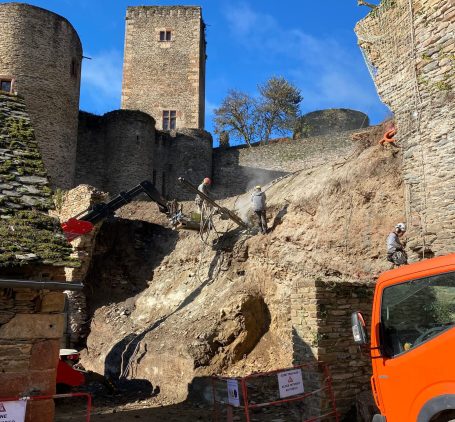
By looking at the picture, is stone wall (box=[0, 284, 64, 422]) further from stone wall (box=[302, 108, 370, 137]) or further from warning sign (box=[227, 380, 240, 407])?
stone wall (box=[302, 108, 370, 137])

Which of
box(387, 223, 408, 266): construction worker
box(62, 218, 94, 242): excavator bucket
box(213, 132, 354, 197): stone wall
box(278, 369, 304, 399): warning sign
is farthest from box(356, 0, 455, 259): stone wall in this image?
box(213, 132, 354, 197): stone wall

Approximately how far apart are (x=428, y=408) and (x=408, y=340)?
631 mm

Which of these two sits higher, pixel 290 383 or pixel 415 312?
pixel 415 312

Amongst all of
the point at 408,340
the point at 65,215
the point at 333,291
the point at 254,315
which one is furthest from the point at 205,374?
the point at 65,215

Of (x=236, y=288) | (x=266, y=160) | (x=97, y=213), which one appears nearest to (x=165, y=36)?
(x=266, y=160)

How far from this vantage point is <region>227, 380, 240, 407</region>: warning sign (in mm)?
6723

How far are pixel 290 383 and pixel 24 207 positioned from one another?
14.6 ft

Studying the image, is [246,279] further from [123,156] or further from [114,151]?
[114,151]

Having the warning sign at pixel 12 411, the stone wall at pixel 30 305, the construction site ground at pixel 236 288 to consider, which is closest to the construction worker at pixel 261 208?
the construction site ground at pixel 236 288

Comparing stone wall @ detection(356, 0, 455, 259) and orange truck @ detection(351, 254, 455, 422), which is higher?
stone wall @ detection(356, 0, 455, 259)

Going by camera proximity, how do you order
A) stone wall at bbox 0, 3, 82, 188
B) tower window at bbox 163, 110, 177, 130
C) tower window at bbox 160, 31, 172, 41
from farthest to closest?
1. tower window at bbox 160, 31, 172, 41
2. tower window at bbox 163, 110, 177, 130
3. stone wall at bbox 0, 3, 82, 188

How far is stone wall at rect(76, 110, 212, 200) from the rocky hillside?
11.4 m

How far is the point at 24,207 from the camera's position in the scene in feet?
20.9

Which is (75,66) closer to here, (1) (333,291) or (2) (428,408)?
(1) (333,291)
